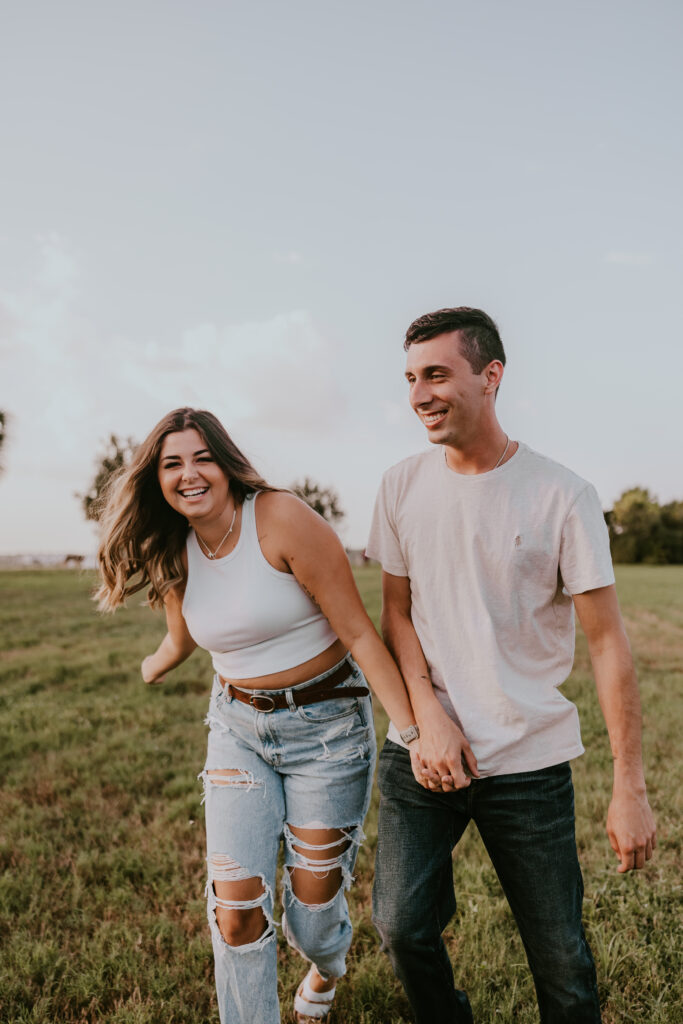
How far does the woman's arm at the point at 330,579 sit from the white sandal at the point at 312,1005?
1.40 meters


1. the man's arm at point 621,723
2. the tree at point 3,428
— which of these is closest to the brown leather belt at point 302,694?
the man's arm at point 621,723

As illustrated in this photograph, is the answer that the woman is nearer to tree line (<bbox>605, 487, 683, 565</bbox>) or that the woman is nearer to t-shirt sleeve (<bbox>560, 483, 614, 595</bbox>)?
t-shirt sleeve (<bbox>560, 483, 614, 595</bbox>)

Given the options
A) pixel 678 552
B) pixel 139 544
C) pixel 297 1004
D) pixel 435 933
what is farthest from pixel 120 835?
pixel 678 552

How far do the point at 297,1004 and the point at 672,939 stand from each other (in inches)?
74.3

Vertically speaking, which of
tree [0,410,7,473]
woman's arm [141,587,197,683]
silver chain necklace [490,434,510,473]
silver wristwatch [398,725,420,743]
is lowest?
silver wristwatch [398,725,420,743]

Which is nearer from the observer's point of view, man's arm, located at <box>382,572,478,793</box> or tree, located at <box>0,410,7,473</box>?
man's arm, located at <box>382,572,478,793</box>

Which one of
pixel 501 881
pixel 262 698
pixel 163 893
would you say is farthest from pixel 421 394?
pixel 163 893

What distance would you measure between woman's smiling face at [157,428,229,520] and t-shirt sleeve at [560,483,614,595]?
150cm

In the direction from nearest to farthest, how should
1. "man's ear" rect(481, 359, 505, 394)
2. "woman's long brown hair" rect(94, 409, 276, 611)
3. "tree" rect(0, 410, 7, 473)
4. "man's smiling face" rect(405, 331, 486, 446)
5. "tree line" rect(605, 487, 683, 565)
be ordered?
"man's smiling face" rect(405, 331, 486, 446)
"man's ear" rect(481, 359, 505, 394)
"woman's long brown hair" rect(94, 409, 276, 611)
"tree" rect(0, 410, 7, 473)
"tree line" rect(605, 487, 683, 565)

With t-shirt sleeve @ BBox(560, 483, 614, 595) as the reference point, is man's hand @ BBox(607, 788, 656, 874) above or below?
below

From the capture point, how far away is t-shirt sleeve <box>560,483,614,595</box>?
2629mm

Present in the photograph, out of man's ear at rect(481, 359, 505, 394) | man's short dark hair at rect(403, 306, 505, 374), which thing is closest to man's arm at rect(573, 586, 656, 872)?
man's ear at rect(481, 359, 505, 394)

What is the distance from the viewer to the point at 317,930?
10.3ft

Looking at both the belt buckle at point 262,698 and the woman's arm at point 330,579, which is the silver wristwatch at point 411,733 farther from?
the belt buckle at point 262,698
